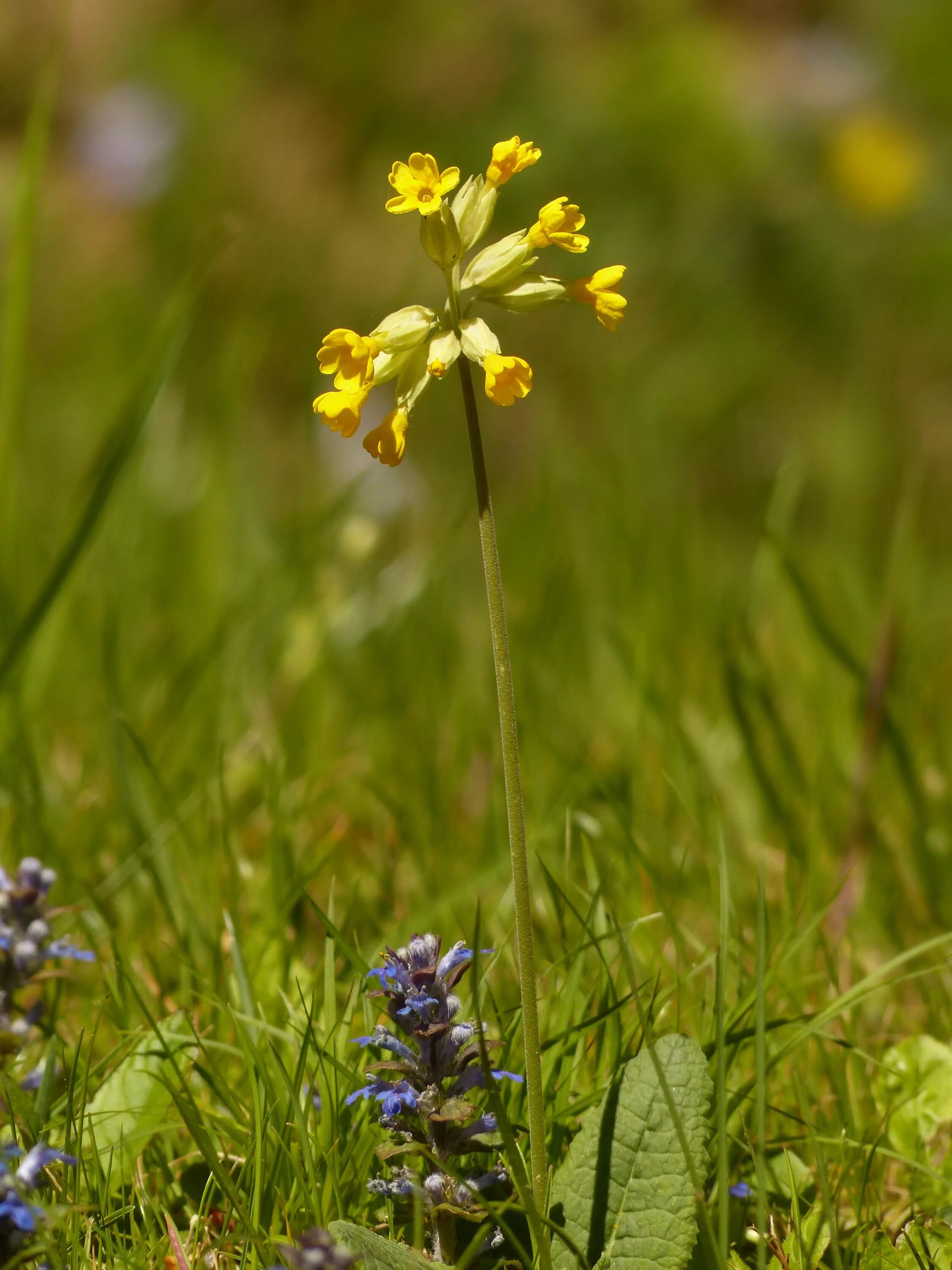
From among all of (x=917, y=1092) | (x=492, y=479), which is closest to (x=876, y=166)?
(x=492, y=479)

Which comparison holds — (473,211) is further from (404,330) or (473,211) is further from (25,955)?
(25,955)

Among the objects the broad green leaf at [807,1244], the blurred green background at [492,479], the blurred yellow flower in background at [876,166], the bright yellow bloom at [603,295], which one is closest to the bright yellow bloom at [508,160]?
the bright yellow bloom at [603,295]

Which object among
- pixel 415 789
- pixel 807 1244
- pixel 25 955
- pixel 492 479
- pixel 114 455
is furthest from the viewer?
pixel 492 479

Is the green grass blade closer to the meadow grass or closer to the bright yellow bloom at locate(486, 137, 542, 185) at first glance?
the meadow grass

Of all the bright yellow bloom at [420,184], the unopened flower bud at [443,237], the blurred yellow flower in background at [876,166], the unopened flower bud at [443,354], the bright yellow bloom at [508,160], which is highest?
the blurred yellow flower in background at [876,166]

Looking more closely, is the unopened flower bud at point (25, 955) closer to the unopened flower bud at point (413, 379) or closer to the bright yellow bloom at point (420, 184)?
the unopened flower bud at point (413, 379)

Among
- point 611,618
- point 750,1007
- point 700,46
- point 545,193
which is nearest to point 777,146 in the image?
point 700,46

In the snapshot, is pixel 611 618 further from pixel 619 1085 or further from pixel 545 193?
pixel 545 193
